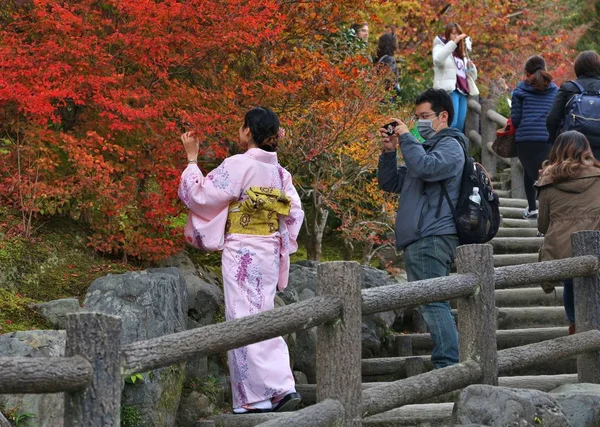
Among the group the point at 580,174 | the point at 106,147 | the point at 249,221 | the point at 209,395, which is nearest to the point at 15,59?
the point at 106,147

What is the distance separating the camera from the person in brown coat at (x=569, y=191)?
24.6 ft

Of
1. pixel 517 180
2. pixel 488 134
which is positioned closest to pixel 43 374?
pixel 517 180

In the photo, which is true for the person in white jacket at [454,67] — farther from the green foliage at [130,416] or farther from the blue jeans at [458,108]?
the green foliage at [130,416]

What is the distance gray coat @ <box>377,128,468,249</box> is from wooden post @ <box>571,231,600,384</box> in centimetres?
114

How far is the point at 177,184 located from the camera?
7188 millimetres

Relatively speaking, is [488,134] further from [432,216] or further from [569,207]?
[432,216]

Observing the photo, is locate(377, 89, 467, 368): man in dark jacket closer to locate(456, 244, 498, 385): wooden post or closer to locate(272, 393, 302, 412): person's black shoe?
locate(456, 244, 498, 385): wooden post

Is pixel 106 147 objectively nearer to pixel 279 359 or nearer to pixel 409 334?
pixel 279 359

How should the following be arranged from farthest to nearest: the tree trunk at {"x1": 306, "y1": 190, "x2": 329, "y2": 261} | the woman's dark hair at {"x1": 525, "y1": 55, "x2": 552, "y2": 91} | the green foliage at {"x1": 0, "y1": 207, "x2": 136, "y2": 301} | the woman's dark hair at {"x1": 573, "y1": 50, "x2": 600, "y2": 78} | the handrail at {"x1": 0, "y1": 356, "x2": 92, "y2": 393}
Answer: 1. the woman's dark hair at {"x1": 525, "y1": 55, "x2": 552, "y2": 91}
2. the tree trunk at {"x1": 306, "y1": 190, "x2": 329, "y2": 261}
3. the woman's dark hair at {"x1": 573, "y1": 50, "x2": 600, "y2": 78}
4. the green foliage at {"x1": 0, "y1": 207, "x2": 136, "y2": 301}
5. the handrail at {"x1": 0, "y1": 356, "x2": 92, "y2": 393}

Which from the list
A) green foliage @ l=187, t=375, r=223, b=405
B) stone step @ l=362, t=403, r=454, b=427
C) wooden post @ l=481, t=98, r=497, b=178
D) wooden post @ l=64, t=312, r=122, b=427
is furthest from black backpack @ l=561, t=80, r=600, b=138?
wooden post @ l=64, t=312, r=122, b=427

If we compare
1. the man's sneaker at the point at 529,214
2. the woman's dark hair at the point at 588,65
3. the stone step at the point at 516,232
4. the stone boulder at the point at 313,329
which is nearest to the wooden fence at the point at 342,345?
the stone boulder at the point at 313,329

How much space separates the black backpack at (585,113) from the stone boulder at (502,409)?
3.91 meters

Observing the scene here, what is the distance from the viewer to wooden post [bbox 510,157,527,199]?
13062 millimetres

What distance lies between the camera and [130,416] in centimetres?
584
